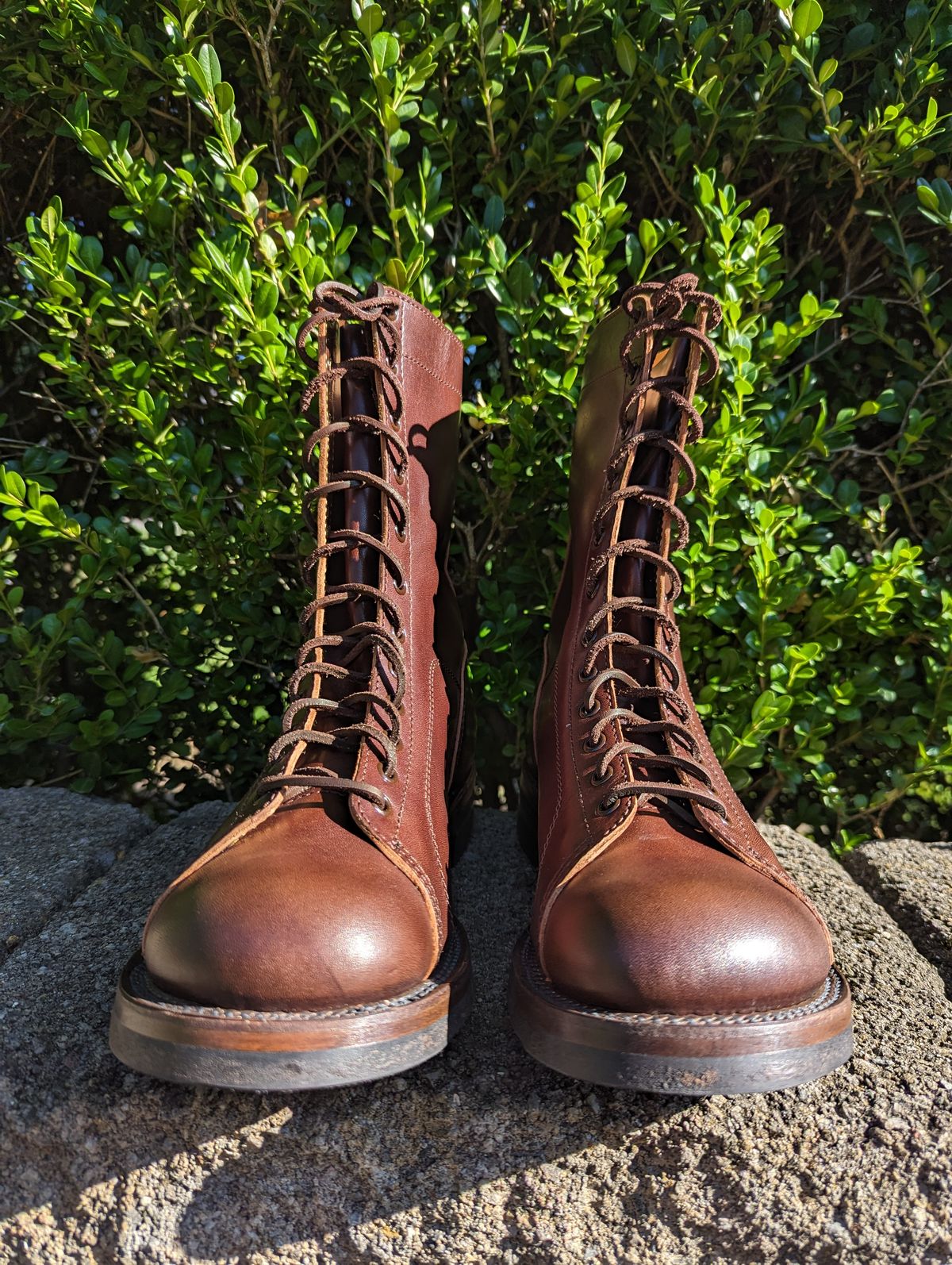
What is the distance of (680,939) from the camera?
42.5 inches

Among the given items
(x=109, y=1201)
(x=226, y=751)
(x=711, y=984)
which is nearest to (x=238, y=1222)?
(x=109, y=1201)

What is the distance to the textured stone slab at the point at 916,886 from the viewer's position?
1665 millimetres

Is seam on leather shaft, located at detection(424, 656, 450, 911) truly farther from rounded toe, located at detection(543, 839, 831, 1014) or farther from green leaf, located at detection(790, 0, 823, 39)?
green leaf, located at detection(790, 0, 823, 39)

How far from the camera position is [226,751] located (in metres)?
2.30

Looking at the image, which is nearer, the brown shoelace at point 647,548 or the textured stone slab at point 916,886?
the brown shoelace at point 647,548

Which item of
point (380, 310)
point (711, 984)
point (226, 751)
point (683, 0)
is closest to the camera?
point (711, 984)

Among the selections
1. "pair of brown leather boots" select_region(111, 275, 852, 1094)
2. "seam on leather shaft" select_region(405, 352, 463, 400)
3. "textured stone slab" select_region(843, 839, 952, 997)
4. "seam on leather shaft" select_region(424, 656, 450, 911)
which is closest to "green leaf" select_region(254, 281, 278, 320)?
"pair of brown leather boots" select_region(111, 275, 852, 1094)

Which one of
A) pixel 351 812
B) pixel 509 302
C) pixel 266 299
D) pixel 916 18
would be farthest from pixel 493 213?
Answer: pixel 351 812

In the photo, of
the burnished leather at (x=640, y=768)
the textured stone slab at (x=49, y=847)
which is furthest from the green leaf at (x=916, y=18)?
the textured stone slab at (x=49, y=847)

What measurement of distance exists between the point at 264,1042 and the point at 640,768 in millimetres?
678

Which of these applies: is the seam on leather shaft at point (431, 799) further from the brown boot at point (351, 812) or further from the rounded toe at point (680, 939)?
the rounded toe at point (680, 939)

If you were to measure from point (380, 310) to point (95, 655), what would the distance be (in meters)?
1.15

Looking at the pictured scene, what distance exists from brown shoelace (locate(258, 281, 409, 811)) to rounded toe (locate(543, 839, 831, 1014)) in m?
0.36

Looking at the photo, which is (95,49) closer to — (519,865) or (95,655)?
(95,655)
